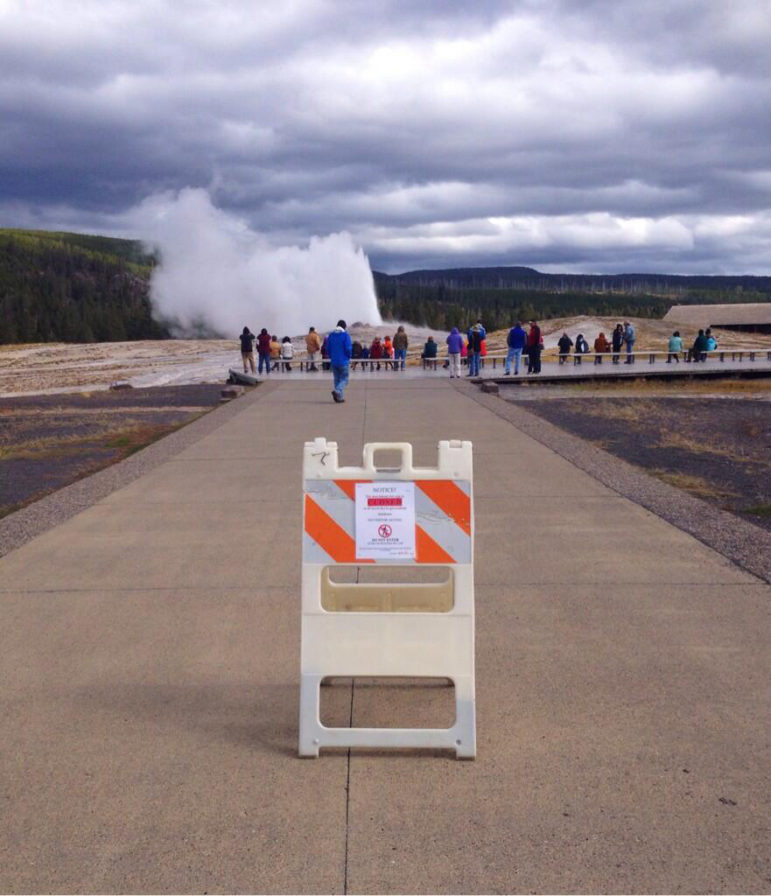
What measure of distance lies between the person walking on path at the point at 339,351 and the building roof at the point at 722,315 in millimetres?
72416

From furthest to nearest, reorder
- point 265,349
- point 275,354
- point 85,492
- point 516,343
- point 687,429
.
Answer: point 275,354 → point 265,349 → point 516,343 → point 687,429 → point 85,492

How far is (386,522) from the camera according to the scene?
414cm

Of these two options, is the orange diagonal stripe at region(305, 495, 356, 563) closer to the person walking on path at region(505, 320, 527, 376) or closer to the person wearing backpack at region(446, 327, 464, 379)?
the person wearing backpack at region(446, 327, 464, 379)

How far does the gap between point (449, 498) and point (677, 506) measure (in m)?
5.54

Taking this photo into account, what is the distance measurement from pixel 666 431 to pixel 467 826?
46.1 feet

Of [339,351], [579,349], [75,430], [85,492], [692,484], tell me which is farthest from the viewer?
[579,349]

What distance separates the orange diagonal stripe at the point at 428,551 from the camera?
163 inches

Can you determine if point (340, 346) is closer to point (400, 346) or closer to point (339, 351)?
point (339, 351)

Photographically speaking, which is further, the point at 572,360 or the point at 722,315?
the point at 722,315

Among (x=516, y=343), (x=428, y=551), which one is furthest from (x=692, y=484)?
(x=516, y=343)

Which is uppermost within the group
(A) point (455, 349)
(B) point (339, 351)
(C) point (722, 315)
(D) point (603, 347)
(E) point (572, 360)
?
(C) point (722, 315)

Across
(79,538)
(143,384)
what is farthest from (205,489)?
(143,384)

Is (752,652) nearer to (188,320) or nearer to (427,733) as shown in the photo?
(427,733)

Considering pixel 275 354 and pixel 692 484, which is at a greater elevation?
pixel 275 354
